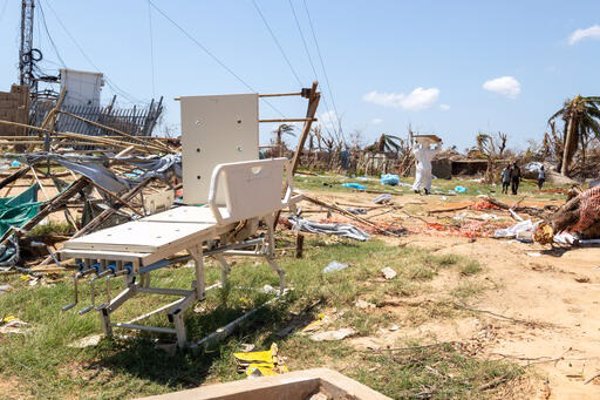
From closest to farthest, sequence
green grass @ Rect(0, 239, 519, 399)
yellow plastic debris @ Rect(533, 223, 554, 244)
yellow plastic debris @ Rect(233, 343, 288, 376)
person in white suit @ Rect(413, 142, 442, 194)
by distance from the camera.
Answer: green grass @ Rect(0, 239, 519, 399) → yellow plastic debris @ Rect(233, 343, 288, 376) → yellow plastic debris @ Rect(533, 223, 554, 244) → person in white suit @ Rect(413, 142, 442, 194)

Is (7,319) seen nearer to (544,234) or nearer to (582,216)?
(544,234)

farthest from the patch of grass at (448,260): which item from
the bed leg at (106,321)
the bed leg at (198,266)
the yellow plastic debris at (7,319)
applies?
the yellow plastic debris at (7,319)

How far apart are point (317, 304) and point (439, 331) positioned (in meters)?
1.23

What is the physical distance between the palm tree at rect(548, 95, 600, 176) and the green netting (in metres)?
22.2

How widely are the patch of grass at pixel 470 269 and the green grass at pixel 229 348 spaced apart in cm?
5

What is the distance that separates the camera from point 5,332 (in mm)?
4621

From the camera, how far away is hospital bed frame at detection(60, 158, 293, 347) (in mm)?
3623

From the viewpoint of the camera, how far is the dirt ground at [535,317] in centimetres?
357

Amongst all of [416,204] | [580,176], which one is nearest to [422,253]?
[416,204]

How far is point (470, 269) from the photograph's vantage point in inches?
236

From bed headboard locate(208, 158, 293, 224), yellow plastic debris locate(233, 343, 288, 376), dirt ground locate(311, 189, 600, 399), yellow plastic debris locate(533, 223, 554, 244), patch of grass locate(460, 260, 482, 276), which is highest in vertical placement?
bed headboard locate(208, 158, 293, 224)

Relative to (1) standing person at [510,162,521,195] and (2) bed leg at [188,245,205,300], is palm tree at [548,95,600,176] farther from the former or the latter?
(2) bed leg at [188,245,205,300]

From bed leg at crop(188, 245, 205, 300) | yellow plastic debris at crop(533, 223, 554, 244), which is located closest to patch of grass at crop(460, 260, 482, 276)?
yellow plastic debris at crop(533, 223, 554, 244)

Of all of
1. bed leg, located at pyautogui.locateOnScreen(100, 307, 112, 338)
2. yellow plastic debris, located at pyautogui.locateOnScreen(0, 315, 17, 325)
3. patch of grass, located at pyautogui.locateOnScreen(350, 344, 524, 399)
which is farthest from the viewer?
yellow plastic debris, located at pyautogui.locateOnScreen(0, 315, 17, 325)
